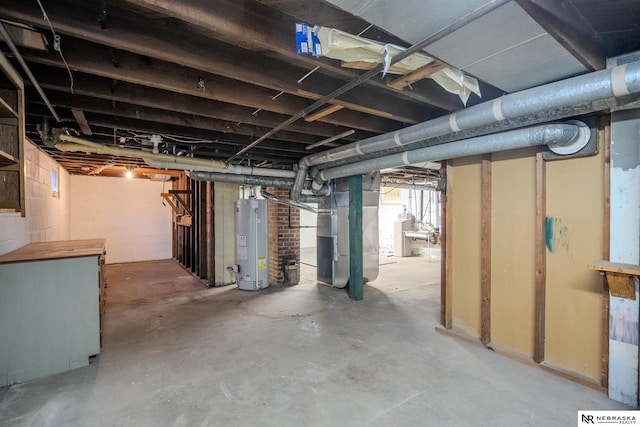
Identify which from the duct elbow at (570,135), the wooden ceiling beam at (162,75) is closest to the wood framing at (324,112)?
the wooden ceiling beam at (162,75)

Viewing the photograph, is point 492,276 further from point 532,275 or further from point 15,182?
point 15,182

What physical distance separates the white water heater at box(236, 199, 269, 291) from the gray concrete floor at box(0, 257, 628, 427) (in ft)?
3.35

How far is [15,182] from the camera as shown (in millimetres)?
1796

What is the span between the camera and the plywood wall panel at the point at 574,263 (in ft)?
7.16

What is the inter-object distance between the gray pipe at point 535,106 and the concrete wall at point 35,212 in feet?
12.1

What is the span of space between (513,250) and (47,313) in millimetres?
3958

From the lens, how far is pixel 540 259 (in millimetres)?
2447

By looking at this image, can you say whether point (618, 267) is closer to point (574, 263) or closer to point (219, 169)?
point (574, 263)

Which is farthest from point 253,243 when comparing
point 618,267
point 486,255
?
point 618,267

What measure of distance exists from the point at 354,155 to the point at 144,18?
2162 mm

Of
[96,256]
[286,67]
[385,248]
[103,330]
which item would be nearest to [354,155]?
[286,67]

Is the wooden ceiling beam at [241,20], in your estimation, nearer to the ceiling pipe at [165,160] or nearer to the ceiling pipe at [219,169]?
the ceiling pipe at [165,160]

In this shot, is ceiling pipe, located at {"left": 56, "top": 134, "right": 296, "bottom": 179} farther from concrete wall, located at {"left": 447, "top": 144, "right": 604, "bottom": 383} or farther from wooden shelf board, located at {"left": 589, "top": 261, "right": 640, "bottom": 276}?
wooden shelf board, located at {"left": 589, "top": 261, "right": 640, "bottom": 276}

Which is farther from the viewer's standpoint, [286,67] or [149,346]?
[149,346]
